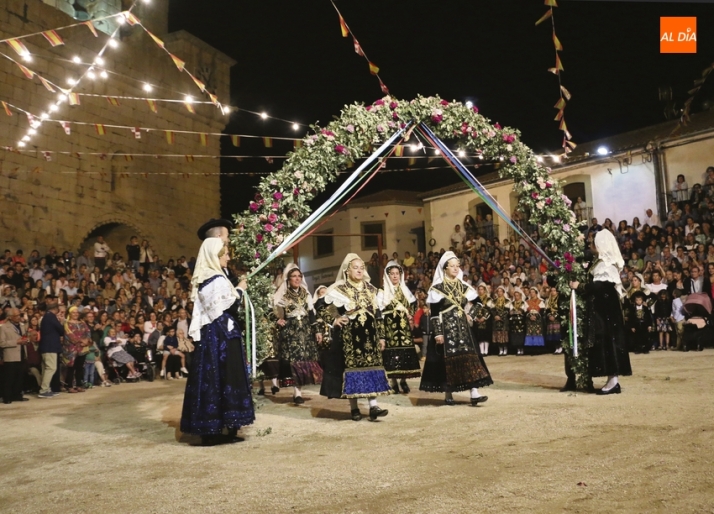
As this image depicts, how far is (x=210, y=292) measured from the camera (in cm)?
598

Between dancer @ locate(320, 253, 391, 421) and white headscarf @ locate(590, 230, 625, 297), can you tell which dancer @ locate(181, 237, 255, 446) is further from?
white headscarf @ locate(590, 230, 625, 297)

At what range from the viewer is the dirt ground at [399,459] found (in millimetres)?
3875

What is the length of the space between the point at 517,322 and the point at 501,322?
447 millimetres

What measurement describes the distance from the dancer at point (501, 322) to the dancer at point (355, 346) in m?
9.13

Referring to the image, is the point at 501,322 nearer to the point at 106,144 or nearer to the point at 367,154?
the point at 367,154

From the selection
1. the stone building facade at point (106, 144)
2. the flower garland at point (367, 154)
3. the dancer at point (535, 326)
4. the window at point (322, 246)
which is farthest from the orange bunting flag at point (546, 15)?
the window at point (322, 246)

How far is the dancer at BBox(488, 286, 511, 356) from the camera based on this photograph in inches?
632

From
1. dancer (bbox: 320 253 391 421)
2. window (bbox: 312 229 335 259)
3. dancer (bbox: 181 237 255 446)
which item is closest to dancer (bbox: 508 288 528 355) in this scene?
dancer (bbox: 320 253 391 421)

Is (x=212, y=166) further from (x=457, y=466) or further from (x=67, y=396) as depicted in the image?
(x=457, y=466)

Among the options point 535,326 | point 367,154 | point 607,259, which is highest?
point 367,154

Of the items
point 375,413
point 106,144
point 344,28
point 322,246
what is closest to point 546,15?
point 344,28

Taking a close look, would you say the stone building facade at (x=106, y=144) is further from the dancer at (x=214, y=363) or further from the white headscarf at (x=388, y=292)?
the dancer at (x=214, y=363)

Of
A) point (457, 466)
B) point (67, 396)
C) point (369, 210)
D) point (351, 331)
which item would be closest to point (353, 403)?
point (351, 331)

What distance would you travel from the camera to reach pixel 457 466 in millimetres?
4633
